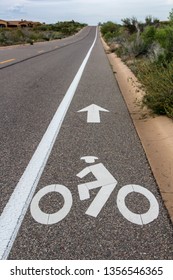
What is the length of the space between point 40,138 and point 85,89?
496 cm

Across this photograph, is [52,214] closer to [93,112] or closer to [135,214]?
[135,214]

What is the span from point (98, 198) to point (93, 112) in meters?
3.83

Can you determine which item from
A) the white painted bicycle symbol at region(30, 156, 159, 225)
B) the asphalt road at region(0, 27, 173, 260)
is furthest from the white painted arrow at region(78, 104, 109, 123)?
the white painted bicycle symbol at region(30, 156, 159, 225)

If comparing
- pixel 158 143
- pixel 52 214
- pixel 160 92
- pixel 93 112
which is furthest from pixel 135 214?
pixel 93 112

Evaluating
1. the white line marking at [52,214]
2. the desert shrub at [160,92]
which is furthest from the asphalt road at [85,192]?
the desert shrub at [160,92]

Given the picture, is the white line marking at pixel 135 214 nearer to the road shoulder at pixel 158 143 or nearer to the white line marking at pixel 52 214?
the road shoulder at pixel 158 143

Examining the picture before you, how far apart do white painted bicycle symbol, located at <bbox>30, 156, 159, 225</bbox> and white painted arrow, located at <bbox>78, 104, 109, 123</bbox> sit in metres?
2.40

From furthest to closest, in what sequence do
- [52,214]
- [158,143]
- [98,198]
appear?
1. [158,143]
2. [98,198]
3. [52,214]

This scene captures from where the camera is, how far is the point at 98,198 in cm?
348

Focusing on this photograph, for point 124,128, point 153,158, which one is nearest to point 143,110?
point 124,128

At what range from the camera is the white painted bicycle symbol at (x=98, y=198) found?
314 centimetres

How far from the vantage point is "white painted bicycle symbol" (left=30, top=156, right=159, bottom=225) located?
3139 millimetres

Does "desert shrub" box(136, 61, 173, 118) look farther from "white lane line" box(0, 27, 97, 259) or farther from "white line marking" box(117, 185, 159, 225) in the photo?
"white line marking" box(117, 185, 159, 225)

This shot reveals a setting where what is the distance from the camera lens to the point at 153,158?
4680 mm
